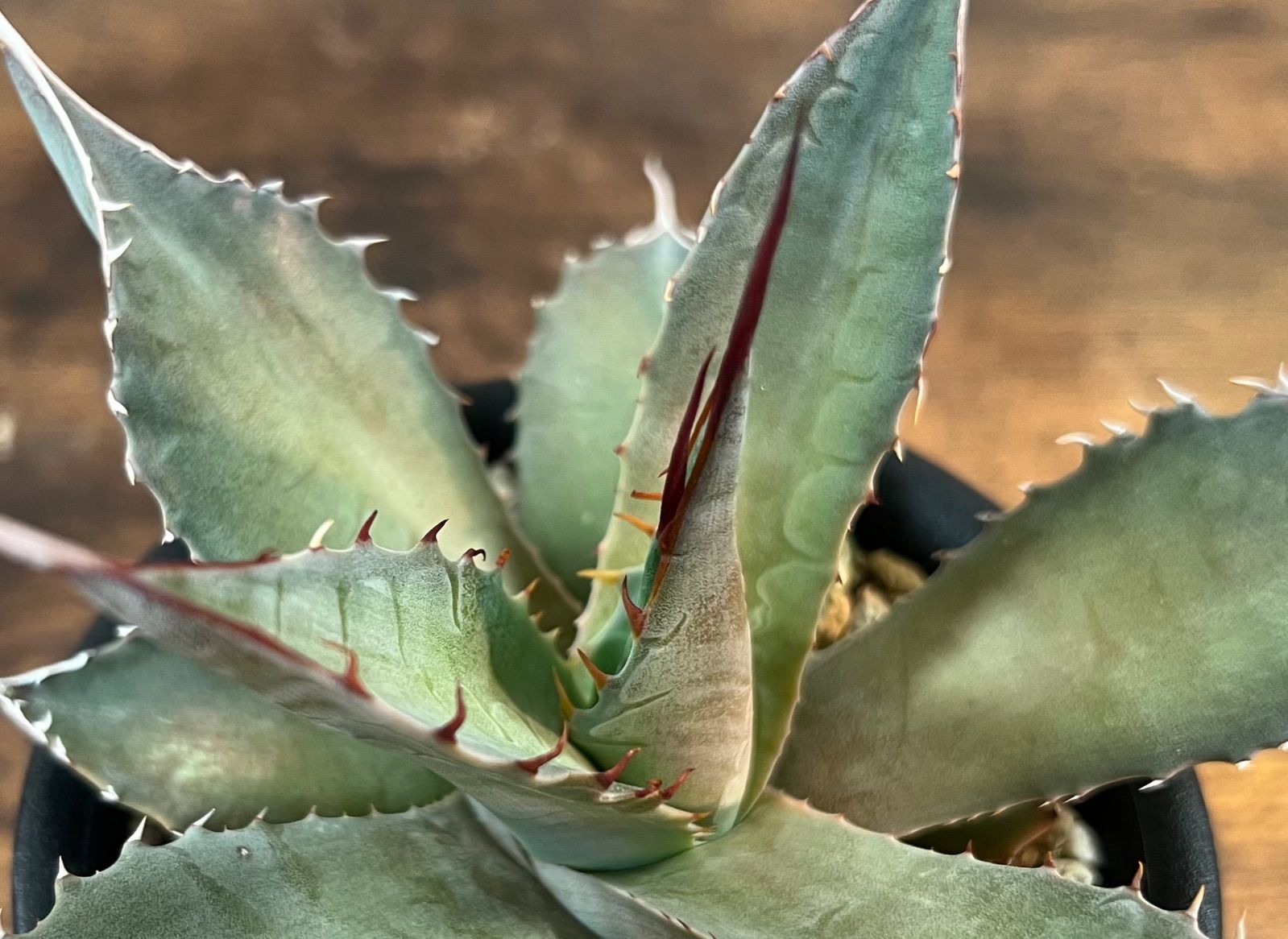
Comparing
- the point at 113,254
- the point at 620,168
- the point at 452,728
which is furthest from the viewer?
the point at 620,168

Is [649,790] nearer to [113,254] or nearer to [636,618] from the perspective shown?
[636,618]

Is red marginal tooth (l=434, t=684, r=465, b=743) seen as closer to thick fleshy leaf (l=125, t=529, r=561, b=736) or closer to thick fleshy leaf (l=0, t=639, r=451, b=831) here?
thick fleshy leaf (l=125, t=529, r=561, b=736)

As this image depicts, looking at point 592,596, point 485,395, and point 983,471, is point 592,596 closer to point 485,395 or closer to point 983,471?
point 485,395

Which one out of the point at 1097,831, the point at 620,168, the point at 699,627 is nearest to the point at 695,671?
the point at 699,627

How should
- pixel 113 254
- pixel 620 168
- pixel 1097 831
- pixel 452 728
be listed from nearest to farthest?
pixel 452 728 → pixel 113 254 → pixel 1097 831 → pixel 620 168

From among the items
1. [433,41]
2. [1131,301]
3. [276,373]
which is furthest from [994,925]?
Result: [433,41]

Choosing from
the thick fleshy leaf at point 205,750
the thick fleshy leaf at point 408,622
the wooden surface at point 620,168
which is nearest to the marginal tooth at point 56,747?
the thick fleshy leaf at point 205,750

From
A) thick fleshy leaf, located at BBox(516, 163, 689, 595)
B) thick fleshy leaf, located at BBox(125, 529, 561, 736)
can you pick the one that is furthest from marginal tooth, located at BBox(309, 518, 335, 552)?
thick fleshy leaf, located at BBox(516, 163, 689, 595)

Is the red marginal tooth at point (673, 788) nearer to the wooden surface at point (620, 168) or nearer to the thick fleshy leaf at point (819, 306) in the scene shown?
the thick fleshy leaf at point (819, 306)
